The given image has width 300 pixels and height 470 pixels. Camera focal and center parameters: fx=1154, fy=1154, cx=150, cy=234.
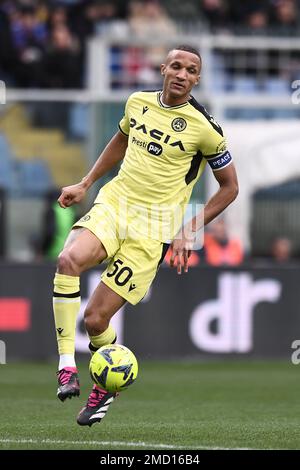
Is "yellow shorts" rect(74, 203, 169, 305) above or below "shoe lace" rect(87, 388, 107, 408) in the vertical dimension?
above

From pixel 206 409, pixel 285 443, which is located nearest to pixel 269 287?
pixel 206 409

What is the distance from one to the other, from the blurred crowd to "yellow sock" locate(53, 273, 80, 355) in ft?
30.7

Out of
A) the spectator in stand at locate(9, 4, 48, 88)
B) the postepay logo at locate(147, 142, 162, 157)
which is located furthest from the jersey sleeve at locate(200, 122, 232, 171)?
the spectator in stand at locate(9, 4, 48, 88)

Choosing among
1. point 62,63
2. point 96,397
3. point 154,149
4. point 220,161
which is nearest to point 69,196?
point 154,149

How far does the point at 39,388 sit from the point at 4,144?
5.36m

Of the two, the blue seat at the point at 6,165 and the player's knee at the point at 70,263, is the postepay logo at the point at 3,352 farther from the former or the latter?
the player's knee at the point at 70,263

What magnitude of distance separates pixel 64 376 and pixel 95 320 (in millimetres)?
543

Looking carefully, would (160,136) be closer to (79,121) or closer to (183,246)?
(183,246)

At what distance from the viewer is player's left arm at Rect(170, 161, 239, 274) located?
777 cm

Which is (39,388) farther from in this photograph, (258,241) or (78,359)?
(258,241)

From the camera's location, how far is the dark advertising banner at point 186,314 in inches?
548

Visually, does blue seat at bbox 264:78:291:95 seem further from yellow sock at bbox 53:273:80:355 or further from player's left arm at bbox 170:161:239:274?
yellow sock at bbox 53:273:80:355

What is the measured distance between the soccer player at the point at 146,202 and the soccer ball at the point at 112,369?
0.62 feet

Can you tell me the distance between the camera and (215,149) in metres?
7.93
